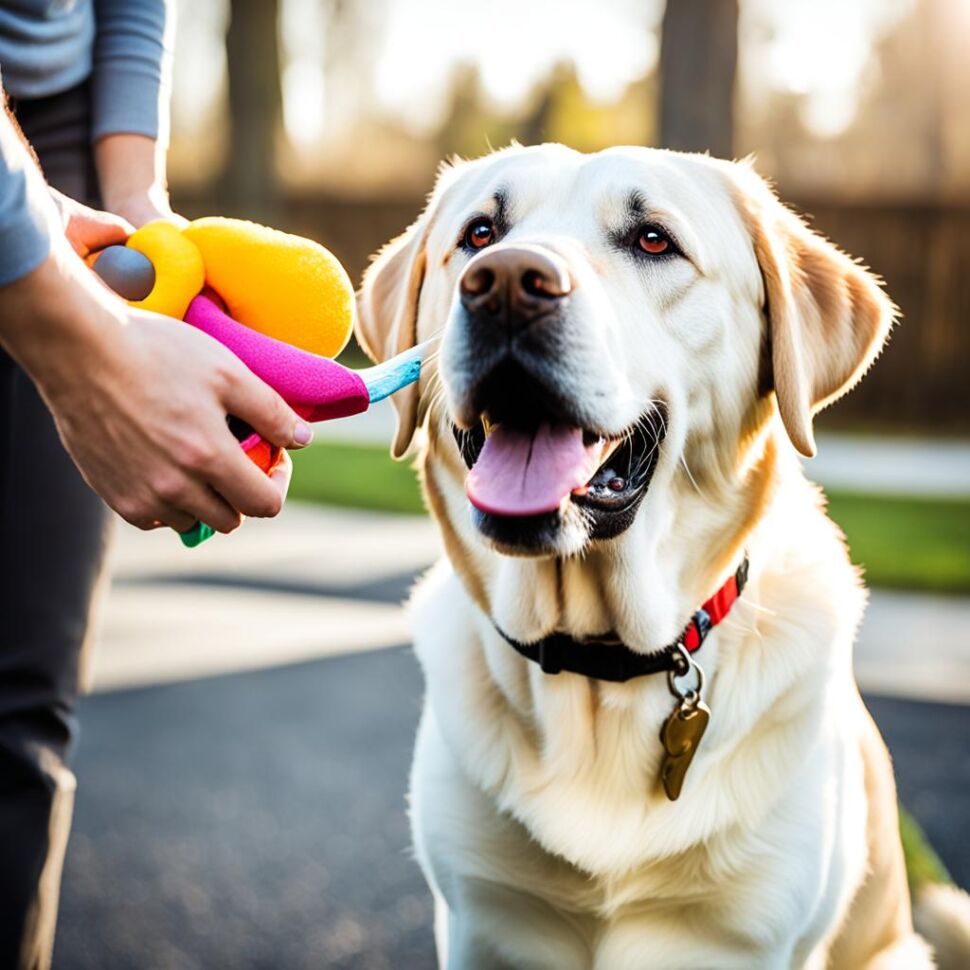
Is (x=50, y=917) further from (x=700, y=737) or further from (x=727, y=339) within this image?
(x=727, y=339)

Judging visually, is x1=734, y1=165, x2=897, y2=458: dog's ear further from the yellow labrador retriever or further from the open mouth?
the open mouth

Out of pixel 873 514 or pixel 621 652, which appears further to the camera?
pixel 873 514

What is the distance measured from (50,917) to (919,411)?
12823 mm

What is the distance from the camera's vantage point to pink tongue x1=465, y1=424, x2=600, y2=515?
6.59 ft

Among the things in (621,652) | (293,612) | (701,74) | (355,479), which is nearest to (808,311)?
(621,652)

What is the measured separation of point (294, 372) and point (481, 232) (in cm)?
89

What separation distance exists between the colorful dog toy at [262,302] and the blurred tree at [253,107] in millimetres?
16836

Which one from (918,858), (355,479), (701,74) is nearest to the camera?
(918,858)

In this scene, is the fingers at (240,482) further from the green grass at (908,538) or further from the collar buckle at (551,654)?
the green grass at (908,538)

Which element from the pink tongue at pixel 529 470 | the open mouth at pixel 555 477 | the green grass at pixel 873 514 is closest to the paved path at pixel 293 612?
the green grass at pixel 873 514

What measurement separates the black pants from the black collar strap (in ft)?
2.72

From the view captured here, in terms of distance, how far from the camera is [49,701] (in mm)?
2141

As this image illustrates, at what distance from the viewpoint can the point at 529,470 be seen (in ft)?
6.76

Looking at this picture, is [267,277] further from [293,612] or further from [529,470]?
[293,612]
